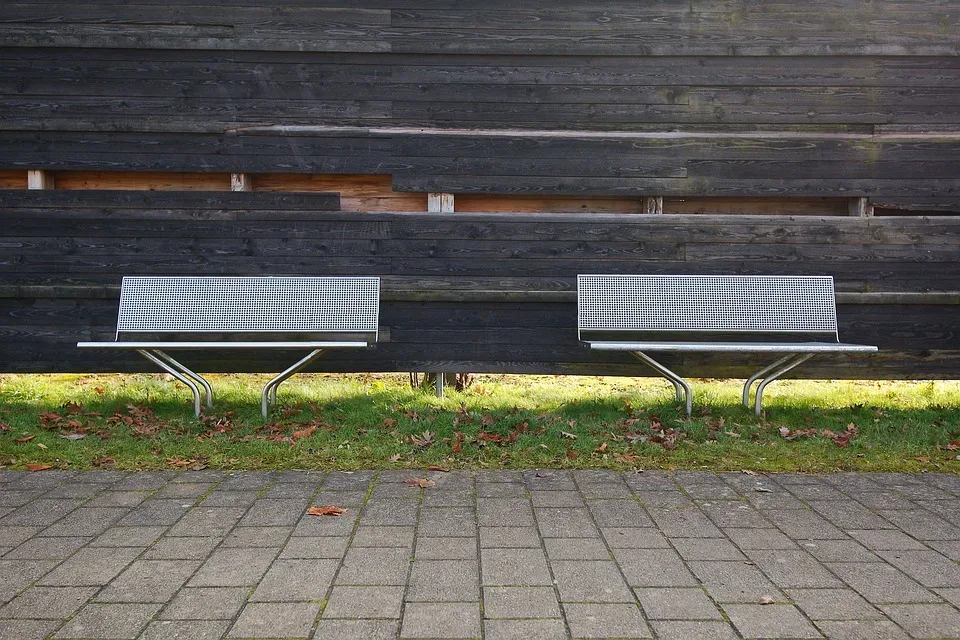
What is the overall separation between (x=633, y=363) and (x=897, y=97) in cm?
328

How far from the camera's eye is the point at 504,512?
3.64 m

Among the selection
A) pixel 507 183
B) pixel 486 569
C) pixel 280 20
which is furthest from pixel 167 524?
pixel 280 20

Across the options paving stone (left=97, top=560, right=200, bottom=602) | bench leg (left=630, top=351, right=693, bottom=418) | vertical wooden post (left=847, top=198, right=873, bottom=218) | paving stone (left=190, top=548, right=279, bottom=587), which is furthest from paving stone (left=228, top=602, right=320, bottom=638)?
vertical wooden post (left=847, top=198, right=873, bottom=218)

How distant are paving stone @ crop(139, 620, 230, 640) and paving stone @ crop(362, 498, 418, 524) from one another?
111 cm

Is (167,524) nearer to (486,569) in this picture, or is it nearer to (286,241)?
(486,569)

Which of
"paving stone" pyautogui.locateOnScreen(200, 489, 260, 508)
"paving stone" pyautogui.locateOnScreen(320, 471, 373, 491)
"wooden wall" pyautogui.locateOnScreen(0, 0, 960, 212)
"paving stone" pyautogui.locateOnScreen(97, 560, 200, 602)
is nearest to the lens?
"paving stone" pyautogui.locateOnScreen(97, 560, 200, 602)

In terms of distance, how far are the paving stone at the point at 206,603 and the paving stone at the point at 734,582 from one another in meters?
1.76

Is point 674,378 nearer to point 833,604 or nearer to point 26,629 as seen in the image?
point 833,604

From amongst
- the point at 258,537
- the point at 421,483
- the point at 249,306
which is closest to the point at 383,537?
the point at 258,537

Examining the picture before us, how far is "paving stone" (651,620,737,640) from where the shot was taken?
2.35 m

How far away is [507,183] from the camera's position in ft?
20.4

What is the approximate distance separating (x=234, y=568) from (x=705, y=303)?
442 centimetres

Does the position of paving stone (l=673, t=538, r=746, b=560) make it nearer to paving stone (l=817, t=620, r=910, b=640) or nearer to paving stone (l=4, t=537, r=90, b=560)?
paving stone (l=817, t=620, r=910, b=640)

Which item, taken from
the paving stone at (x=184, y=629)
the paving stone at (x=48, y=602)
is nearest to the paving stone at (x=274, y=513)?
the paving stone at (x=48, y=602)
